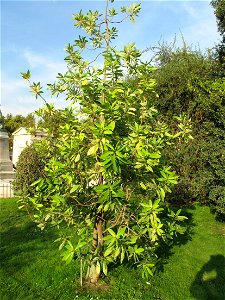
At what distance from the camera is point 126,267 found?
6.61 meters

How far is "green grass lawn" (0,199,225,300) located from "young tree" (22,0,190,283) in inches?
26.2

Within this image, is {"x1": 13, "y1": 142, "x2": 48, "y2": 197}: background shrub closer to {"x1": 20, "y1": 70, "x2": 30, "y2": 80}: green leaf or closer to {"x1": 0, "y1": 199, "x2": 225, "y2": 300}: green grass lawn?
{"x1": 0, "y1": 199, "x2": 225, "y2": 300}: green grass lawn

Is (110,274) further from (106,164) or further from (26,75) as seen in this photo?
(26,75)

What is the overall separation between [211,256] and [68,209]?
4.94 meters

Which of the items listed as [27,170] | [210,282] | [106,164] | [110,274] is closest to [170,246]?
[210,282]

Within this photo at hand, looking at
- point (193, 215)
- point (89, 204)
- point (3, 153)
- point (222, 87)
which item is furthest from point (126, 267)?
point (3, 153)

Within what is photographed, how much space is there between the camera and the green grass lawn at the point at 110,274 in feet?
17.8

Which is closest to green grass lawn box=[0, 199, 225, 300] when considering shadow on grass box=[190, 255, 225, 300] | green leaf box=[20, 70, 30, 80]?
shadow on grass box=[190, 255, 225, 300]

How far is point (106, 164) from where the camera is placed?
3.84 meters

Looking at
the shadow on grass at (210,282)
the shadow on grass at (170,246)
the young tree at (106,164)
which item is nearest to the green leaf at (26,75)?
the young tree at (106,164)

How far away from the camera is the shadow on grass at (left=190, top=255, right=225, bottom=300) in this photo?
19.2 feet

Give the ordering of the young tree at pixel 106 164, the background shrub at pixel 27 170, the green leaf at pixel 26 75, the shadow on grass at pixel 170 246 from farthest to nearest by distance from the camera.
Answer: the background shrub at pixel 27 170
the shadow on grass at pixel 170 246
the green leaf at pixel 26 75
the young tree at pixel 106 164

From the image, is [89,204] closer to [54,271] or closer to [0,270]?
[54,271]

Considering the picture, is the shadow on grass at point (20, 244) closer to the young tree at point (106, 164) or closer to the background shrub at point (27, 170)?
the young tree at point (106, 164)
